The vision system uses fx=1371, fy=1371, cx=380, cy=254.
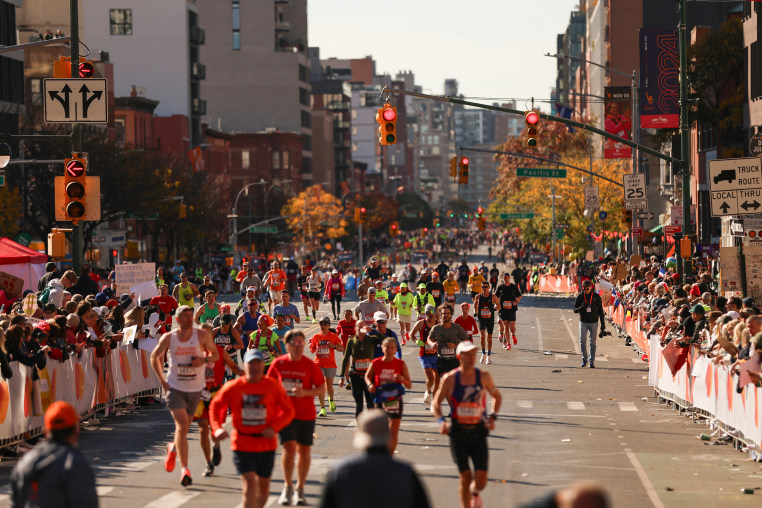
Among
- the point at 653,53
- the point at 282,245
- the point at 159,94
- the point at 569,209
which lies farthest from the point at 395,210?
the point at 653,53

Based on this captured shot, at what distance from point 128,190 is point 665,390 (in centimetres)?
4927

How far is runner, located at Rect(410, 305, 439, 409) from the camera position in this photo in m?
21.3

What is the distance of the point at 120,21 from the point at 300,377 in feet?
336

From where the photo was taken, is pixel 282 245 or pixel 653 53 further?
pixel 282 245

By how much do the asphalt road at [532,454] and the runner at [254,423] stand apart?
161 cm

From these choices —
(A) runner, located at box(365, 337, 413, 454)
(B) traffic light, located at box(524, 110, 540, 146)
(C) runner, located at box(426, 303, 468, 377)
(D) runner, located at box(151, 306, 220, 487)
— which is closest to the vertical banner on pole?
(B) traffic light, located at box(524, 110, 540, 146)

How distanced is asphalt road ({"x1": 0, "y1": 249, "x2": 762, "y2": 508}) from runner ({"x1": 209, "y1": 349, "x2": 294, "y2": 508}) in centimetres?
161

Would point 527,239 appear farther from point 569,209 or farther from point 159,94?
point 159,94

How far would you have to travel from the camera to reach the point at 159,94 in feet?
363

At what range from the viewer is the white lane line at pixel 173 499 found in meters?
13.7

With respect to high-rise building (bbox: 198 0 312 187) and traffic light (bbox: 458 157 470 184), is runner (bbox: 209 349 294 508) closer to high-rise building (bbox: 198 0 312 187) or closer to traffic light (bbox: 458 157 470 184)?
traffic light (bbox: 458 157 470 184)

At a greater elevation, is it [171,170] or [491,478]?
[171,170]

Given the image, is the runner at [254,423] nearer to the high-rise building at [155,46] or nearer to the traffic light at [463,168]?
the traffic light at [463,168]

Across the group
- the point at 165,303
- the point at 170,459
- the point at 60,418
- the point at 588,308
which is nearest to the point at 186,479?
the point at 170,459
